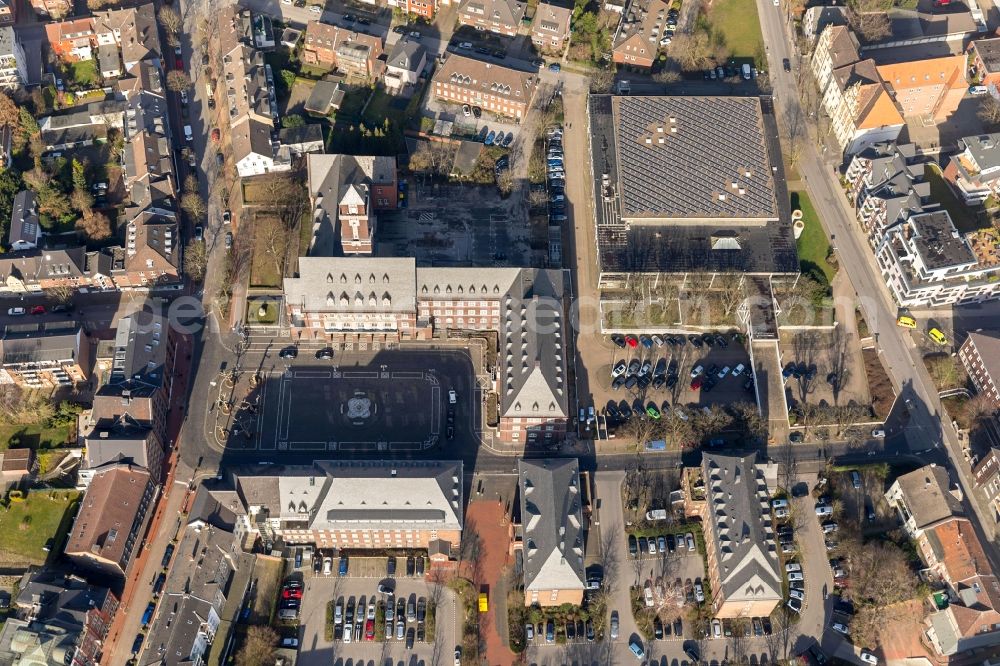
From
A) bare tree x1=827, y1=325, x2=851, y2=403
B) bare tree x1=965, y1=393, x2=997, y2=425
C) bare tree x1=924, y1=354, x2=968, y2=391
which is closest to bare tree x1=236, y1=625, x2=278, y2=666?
bare tree x1=827, y1=325, x2=851, y2=403

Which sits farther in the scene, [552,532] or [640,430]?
[640,430]

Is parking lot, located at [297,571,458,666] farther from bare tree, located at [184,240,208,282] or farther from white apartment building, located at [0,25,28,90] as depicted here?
white apartment building, located at [0,25,28,90]

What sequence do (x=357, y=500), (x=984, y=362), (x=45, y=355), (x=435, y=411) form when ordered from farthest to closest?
(x=435, y=411) < (x=984, y=362) < (x=45, y=355) < (x=357, y=500)

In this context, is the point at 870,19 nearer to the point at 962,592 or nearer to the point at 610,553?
the point at 962,592

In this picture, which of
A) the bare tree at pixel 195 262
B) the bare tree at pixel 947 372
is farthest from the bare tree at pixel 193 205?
the bare tree at pixel 947 372

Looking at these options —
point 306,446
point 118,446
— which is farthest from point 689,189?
point 118,446

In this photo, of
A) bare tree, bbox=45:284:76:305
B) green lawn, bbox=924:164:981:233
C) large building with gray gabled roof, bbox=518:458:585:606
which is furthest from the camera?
green lawn, bbox=924:164:981:233
